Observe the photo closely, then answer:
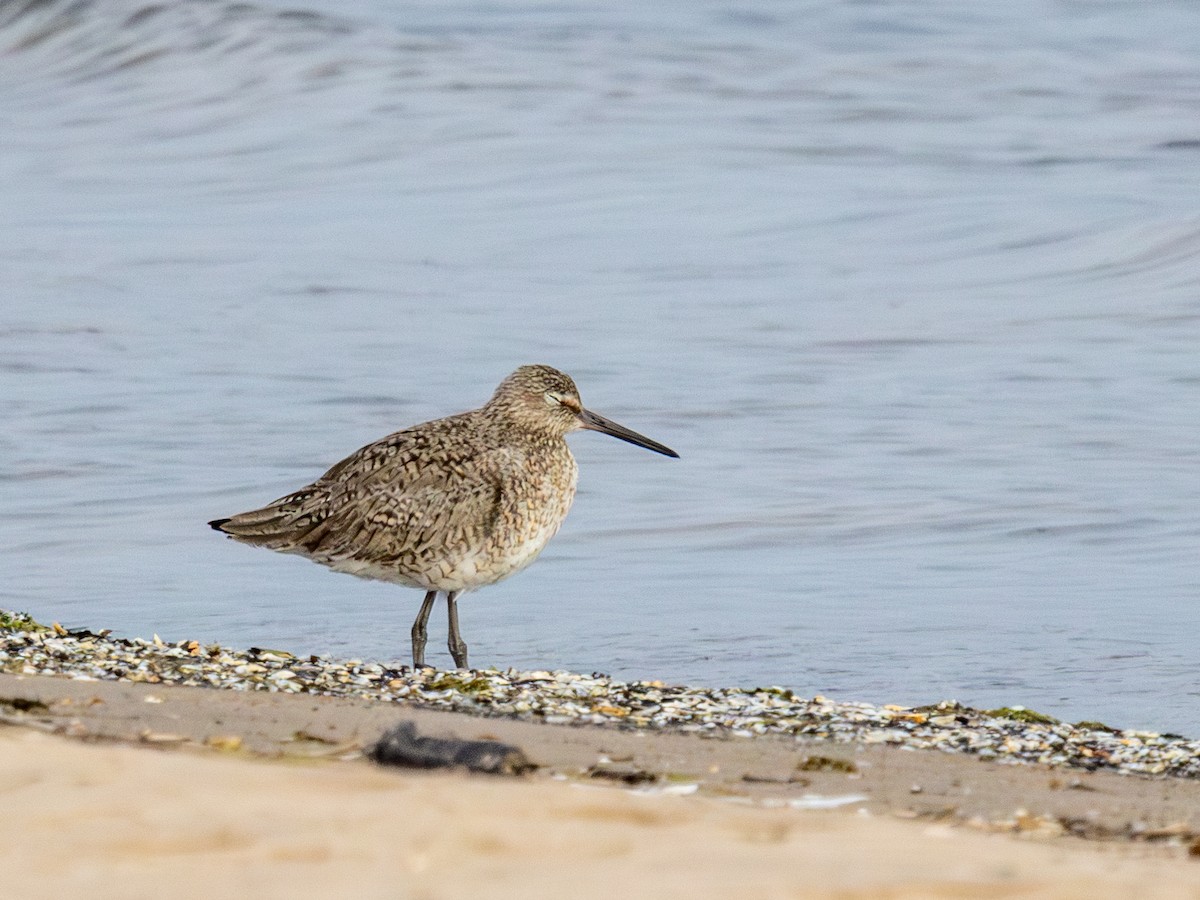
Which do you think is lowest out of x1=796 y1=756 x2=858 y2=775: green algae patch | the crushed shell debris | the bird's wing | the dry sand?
the crushed shell debris

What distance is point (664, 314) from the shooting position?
16.6 metres

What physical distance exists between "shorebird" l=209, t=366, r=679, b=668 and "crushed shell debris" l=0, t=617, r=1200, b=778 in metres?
0.79

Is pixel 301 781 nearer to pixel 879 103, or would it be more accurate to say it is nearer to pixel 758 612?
pixel 758 612

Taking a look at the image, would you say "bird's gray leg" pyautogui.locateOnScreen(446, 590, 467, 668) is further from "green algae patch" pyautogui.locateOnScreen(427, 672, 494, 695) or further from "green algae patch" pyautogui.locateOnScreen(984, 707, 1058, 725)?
"green algae patch" pyautogui.locateOnScreen(984, 707, 1058, 725)

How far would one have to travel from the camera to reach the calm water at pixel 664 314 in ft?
30.6

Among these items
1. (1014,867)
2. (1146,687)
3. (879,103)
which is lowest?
(1146,687)

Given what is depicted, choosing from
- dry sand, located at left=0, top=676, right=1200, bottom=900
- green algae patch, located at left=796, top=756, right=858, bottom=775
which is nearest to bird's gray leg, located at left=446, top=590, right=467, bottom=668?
dry sand, located at left=0, top=676, right=1200, bottom=900

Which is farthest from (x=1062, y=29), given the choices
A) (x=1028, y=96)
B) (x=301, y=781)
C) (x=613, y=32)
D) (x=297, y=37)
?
(x=301, y=781)

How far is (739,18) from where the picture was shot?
2923 cm

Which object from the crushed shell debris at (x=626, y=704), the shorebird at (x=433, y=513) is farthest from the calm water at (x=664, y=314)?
the crushed shell debris at (x=626, y=704)

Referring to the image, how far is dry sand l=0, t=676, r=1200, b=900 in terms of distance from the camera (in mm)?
3752

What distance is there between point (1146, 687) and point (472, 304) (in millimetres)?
9693

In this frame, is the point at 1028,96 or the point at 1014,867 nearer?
the point at 1014,867

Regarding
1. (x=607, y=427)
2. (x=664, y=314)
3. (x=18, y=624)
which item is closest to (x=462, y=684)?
(x=18, y=624)
